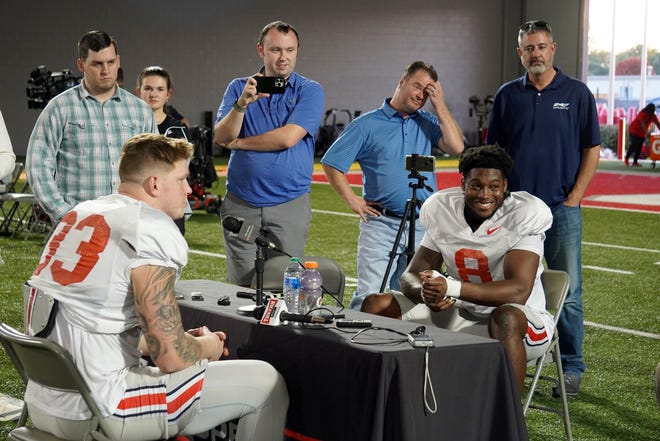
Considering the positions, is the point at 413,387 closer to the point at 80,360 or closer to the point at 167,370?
the point at 167,370

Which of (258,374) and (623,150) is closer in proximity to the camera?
(258,374)

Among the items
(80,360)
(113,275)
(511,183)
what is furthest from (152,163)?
(511,183)

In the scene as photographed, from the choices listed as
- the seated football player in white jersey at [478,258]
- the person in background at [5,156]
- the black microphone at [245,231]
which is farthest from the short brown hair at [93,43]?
the seated football player in white jersey at [478,258]

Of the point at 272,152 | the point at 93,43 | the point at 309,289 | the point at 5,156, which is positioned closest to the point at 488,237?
the point at 309,289

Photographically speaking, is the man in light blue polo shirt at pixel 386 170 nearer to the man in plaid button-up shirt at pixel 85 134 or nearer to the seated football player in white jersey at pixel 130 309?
the man in plaid button-up shirt at pixel 85 134

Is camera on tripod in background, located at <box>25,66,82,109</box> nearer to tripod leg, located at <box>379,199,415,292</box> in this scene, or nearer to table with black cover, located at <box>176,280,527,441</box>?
tripod leg, located at <box>379,199,415,292</box>

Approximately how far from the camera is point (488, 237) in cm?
463

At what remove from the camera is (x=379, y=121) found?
227 inches

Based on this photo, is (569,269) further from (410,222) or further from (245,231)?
(245,231)

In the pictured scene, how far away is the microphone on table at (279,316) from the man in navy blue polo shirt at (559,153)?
2.10 metres

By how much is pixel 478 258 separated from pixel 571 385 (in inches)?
42.9

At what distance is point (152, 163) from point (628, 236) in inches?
383

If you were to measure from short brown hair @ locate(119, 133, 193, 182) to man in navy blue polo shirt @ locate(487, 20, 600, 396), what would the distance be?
2.71 m

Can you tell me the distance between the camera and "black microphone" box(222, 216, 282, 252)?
3854mm
